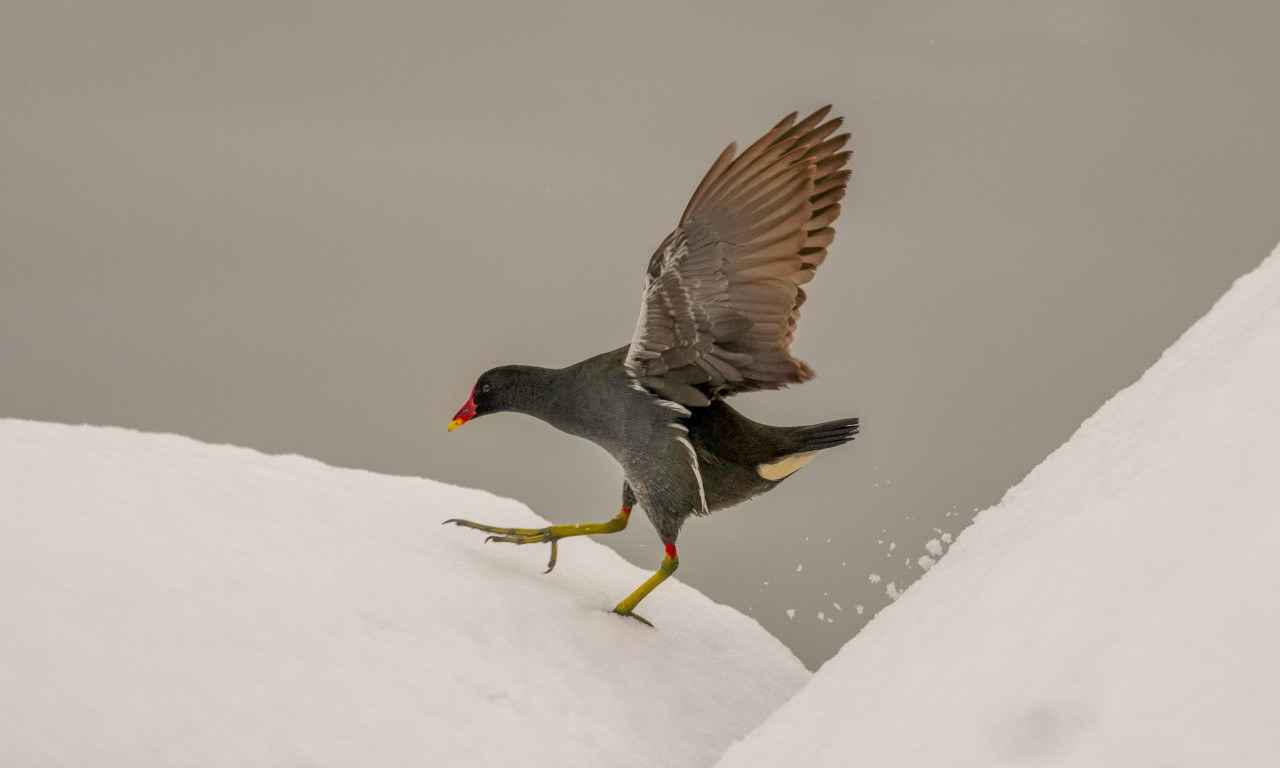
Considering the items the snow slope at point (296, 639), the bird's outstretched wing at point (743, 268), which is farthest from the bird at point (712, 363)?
the snow slope at point (296, 639)

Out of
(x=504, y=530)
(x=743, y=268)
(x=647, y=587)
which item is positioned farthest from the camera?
(x=504, y=530)

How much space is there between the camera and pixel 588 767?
144 cm

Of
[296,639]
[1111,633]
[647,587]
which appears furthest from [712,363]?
[1111,633]

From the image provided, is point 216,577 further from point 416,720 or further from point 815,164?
point 815,164

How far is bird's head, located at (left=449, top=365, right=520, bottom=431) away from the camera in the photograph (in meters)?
2.10

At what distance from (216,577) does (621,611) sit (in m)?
0.73

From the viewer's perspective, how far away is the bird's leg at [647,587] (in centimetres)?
193

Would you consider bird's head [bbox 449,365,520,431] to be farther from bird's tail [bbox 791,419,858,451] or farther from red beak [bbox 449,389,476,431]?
bird's tail [bbox 791,419,858,451]

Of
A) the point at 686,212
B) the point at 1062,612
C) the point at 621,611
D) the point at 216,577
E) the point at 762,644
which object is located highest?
the point at 686,212

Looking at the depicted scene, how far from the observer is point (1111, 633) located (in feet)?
3.17

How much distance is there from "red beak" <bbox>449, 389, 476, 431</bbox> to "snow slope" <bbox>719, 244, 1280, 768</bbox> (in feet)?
2.94

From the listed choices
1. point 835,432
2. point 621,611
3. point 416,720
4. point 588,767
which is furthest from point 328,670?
point 835,432

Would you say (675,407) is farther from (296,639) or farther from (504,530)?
(296,639)

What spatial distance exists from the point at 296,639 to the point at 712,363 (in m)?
0.83
